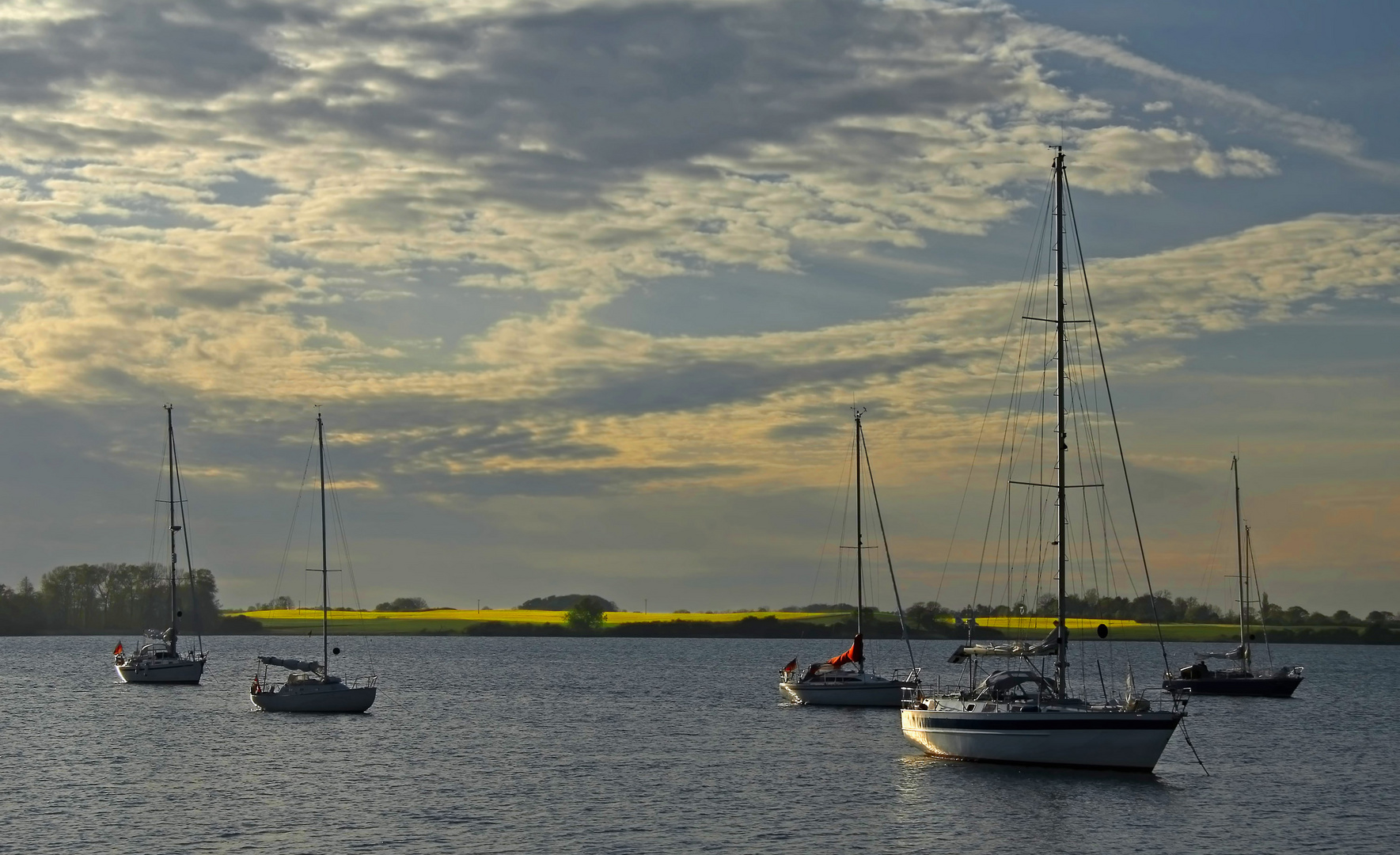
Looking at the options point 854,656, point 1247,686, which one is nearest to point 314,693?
point 854,656

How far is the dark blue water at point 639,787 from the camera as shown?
52469 mm

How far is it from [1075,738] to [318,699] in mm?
54708

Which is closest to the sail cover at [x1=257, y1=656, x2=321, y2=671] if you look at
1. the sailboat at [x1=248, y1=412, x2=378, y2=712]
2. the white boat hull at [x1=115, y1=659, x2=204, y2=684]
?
the sailboat at [x1=248, y1=412, x2=378, y2=712]

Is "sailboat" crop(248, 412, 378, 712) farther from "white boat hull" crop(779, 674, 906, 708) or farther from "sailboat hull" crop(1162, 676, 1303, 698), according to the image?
"sailboat hull" crop(1162, 676, 1303, 698)

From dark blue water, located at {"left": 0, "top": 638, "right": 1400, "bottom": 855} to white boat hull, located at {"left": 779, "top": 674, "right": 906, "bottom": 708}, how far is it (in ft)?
3.41

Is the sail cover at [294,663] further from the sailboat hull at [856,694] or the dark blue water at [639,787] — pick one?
the sailboat hull at [856,694]

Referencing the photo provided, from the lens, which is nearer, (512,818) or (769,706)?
(512,818)

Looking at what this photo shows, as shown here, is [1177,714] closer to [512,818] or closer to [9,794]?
[512,818]

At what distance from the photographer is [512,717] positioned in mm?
105312

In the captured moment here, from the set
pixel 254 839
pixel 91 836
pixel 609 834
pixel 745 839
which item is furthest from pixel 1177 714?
pixel 91 836

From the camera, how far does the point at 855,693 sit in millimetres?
105938

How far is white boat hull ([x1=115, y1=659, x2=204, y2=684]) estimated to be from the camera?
434 feet

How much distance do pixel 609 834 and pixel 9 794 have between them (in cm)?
2862

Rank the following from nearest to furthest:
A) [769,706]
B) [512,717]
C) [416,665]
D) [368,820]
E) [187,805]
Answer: [368,820] → [187,805] → [512,717] → [769,706] → [416,665]
